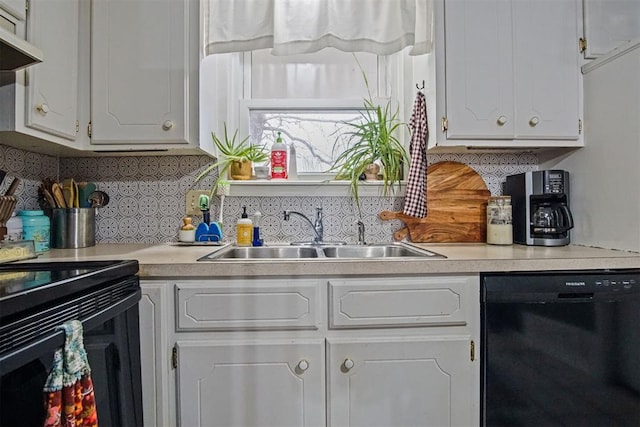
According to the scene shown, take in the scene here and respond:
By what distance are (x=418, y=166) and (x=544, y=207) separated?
59 centimetres

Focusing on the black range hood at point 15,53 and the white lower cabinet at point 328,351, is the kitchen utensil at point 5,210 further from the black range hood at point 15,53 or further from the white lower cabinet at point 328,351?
the white lower cabinet at point 328,351

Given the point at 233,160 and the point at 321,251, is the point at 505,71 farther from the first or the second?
the point at 233,160

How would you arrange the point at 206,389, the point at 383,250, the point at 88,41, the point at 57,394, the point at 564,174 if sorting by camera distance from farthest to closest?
1. the point at 383,250
2. the point at 564,174
3. the point at 88,41
4. the point at 206,389
5. the point at 57,394

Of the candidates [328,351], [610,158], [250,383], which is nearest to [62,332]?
[250,383]

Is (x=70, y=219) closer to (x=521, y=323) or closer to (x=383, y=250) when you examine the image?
(x=383, y=250)

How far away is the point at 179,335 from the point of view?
1.27 meters

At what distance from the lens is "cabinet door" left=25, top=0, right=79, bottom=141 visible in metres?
1.33

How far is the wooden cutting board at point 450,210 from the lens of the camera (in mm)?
1893

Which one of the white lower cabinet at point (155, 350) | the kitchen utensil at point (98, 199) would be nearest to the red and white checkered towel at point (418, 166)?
the white lower cabinet at point (155, 350)

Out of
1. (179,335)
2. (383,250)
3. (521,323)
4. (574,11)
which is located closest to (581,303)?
(521,323)

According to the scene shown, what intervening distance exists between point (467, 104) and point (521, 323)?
2.98 ft

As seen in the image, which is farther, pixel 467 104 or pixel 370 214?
pixel 370 214

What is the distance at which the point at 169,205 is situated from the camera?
75.1 inches

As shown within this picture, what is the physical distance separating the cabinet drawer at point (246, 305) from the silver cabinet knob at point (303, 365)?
Answer: 11 centimetres
